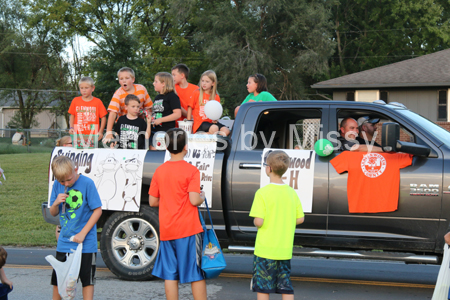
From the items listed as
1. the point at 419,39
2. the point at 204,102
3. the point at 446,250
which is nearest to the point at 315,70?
the point at 419,39

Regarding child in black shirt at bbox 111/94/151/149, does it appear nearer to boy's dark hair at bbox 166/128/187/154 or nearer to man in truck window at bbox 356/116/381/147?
boy's dark hair at bbox 166/128/187/154

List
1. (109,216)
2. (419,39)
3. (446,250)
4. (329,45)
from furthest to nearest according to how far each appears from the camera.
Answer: (419,39) → (329,45) → (109,216) → (446,250)

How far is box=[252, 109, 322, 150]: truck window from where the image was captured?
6.13m

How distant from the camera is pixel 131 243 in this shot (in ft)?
19.7

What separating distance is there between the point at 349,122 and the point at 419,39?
127 feet

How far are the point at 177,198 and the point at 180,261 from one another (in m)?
0.55

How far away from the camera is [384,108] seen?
5652 millimetres

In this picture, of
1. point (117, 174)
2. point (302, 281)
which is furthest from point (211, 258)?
point (302, 281)

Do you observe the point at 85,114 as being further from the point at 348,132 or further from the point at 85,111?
the point at 348,132

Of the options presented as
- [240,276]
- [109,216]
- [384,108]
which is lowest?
[240,276]

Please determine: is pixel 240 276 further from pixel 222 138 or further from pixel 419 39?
pixel 419 39

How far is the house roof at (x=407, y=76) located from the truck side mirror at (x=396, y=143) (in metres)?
20.7

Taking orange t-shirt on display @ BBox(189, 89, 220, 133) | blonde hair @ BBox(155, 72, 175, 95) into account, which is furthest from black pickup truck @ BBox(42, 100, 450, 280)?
blonde hair @ BBox(155, 72, 175, 95)

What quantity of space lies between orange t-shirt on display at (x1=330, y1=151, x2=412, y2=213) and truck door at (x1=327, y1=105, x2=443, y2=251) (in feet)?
0.19
